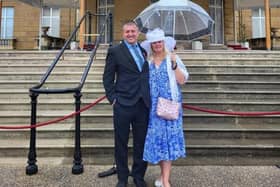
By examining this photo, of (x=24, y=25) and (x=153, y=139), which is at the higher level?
(x=24, y=25)

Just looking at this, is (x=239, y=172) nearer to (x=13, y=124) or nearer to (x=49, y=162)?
(x=49, y=162)

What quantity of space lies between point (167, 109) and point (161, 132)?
0.25 m

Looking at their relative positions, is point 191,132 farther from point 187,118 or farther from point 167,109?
point 167,109

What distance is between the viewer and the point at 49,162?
4207 millimetres

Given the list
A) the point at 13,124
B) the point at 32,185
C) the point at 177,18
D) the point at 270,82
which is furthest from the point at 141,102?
the point at 177,18

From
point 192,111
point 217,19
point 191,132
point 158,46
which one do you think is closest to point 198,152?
point 191,132

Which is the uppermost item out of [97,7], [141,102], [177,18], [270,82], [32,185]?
[97,7]

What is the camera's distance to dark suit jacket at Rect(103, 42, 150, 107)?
10.6 ft

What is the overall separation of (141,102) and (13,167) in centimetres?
206

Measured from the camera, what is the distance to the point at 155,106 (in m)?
3.20

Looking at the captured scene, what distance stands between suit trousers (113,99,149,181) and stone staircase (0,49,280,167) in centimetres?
98

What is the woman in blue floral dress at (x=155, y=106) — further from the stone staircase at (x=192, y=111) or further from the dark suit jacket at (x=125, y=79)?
the stone staircase at (x=192, y=111)

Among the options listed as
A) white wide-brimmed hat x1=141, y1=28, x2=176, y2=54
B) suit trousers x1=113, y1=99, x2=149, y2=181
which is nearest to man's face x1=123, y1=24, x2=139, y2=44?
white wide-brimmed hat x1=141, y1=28, x2=176, y2=54

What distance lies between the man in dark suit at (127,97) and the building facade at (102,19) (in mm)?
9861
